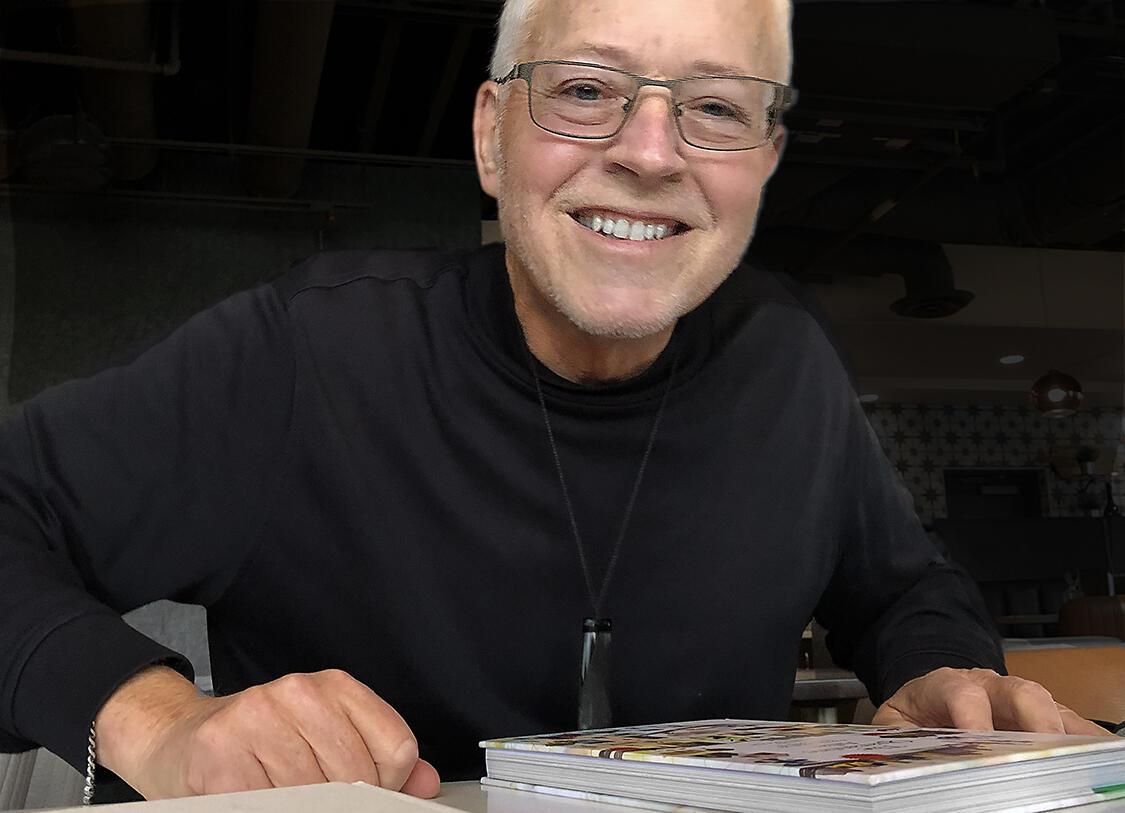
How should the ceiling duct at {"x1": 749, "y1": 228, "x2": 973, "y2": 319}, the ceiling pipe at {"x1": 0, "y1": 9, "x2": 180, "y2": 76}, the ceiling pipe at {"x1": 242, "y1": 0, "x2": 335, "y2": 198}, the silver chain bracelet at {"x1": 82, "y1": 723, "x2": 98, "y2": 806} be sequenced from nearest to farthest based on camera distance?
1. the silver chain bracelet at {"x1": 82, "y1": 723, "x2": 98, "y2": 806}
2. the ceiling pipe at {"x1": 242, "y1": 0, "x2": 335, "y2": 198}
3. the ceiling pipe at {"x1": 0, "y1": 9, "x2": 180, "y2": 76}
4. the ceiling duct at {"x1": 749, "y1": 228, "x2": 973, "y2": 319}

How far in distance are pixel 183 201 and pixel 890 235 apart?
2.98 meters

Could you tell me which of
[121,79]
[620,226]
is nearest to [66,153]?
[121,79]

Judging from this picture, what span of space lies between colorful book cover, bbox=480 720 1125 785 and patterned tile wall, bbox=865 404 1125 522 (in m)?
4.65

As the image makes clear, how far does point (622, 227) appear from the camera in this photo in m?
0.98

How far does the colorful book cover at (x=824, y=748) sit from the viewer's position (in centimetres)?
44

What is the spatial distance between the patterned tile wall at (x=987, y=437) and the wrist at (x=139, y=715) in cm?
470

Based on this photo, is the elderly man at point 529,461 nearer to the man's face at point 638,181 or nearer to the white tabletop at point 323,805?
the man's face at point 638,181

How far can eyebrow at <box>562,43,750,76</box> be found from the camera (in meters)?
0.95

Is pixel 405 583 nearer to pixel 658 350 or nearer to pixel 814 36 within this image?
pixel 658 350

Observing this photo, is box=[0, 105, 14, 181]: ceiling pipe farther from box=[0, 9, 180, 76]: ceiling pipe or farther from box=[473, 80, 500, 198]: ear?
box=[473, 80, 500, 198]: ear

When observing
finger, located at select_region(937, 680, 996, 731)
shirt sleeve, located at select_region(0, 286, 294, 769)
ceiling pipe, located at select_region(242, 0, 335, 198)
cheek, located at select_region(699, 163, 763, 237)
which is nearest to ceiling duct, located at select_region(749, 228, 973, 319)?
ceiling pipe, located at select_region(242, 0, 335, 198)

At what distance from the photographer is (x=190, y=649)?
405 cm

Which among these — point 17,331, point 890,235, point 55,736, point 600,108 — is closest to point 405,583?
point 55,736

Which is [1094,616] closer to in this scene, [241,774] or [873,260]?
[873,260]
